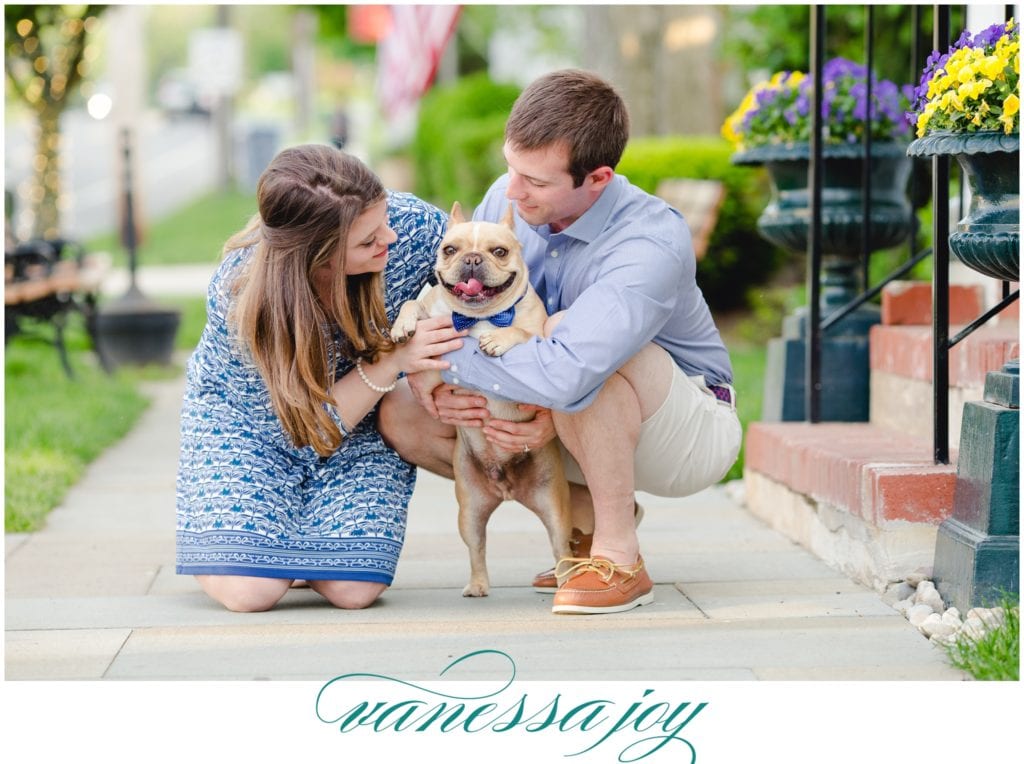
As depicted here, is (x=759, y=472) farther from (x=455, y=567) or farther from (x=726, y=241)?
(x=726, y=241)

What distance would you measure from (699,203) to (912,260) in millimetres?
4918

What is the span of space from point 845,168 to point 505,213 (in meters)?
2.32

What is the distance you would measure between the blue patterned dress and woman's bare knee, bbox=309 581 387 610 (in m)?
0.03

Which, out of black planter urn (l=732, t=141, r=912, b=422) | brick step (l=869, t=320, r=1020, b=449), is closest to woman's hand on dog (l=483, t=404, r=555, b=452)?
brick step (l=869, t=320, r=1020, b=449)

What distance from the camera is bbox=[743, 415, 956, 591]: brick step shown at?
12.4 ft

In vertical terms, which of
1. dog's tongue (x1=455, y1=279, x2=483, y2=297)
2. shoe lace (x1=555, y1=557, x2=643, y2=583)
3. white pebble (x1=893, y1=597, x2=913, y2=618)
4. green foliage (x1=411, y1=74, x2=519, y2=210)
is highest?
green foliage (x1=411, y1=74, x2=519, y2=210)

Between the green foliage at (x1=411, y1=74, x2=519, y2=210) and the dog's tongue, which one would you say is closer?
the dog's tongue

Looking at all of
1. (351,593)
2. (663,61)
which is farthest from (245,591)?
(663,61)

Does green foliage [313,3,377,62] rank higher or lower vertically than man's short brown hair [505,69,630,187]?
higher

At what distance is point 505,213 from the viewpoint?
363 cm

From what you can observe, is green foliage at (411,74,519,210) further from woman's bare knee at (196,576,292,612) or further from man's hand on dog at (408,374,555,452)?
woman's bare knee at (196,576,292,612)

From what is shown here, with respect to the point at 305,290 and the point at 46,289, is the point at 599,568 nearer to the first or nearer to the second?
the point at 305,290

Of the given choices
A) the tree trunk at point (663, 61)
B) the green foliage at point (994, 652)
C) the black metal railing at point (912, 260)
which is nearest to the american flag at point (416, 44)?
the tree trunk at point (663, 61)

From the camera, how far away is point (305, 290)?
11.8 feet
